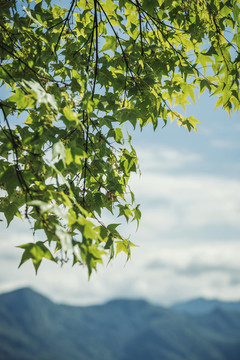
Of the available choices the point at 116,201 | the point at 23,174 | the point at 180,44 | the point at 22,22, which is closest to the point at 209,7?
the point at 180,44

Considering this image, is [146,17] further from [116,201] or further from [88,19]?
[116,201]

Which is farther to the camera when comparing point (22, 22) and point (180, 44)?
point (180, 44)

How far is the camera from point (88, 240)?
226 cm

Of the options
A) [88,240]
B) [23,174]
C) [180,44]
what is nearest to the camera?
[88,240]

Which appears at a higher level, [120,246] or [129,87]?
[129,87]

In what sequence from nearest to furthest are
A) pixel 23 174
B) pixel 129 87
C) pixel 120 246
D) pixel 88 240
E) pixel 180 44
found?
pixel 88 240 < pixel 23 174 < pixel 120 246 < pixel 129 87 < pixel 180 44

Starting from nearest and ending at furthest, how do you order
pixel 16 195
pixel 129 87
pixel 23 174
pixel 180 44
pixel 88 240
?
pixel 88 240 < pixel 23 174 < pixel 16 195 < pixel 129 87 < pixel 180 44

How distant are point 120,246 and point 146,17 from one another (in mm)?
2608

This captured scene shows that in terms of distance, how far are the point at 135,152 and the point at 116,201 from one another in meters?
0.59

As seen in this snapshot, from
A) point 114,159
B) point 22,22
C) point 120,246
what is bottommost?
point 120,246

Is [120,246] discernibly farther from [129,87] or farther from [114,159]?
[129,87]

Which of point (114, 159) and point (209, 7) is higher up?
point (209, 7)

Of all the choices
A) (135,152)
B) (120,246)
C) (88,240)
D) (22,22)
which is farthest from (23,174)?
(22,22)

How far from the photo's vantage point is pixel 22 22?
3.64 metres
